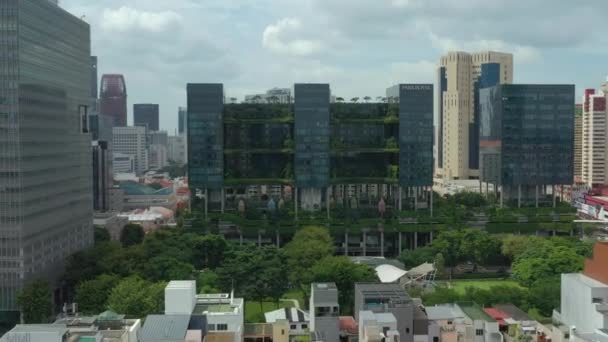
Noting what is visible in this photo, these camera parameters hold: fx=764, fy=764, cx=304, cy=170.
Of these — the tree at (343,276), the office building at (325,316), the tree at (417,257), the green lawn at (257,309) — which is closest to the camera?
the office building at (325,316)

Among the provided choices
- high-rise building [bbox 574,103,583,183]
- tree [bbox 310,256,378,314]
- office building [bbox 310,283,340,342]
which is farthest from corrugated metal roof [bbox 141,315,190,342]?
high-rise building [bbox 574,103,583,183]

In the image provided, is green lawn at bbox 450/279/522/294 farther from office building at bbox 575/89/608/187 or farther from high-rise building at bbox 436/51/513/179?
high-rise building at bbox 436/51/513/179

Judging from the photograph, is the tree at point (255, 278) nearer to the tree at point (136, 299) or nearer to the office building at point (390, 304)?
the tree at point (136, 299)

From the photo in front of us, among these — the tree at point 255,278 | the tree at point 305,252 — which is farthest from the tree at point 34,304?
the tree at point 305,252

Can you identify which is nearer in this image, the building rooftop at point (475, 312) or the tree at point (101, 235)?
the building rooftop at point (475, 312)

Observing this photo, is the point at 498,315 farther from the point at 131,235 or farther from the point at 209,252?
the point at 131,235

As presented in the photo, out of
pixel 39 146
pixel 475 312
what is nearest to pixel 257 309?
pixel 475 312

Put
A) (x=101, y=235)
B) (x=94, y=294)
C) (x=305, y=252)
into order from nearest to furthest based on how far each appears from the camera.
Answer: (x=94, y=294) < (x=305, y=252) < (x=101, y=235)
